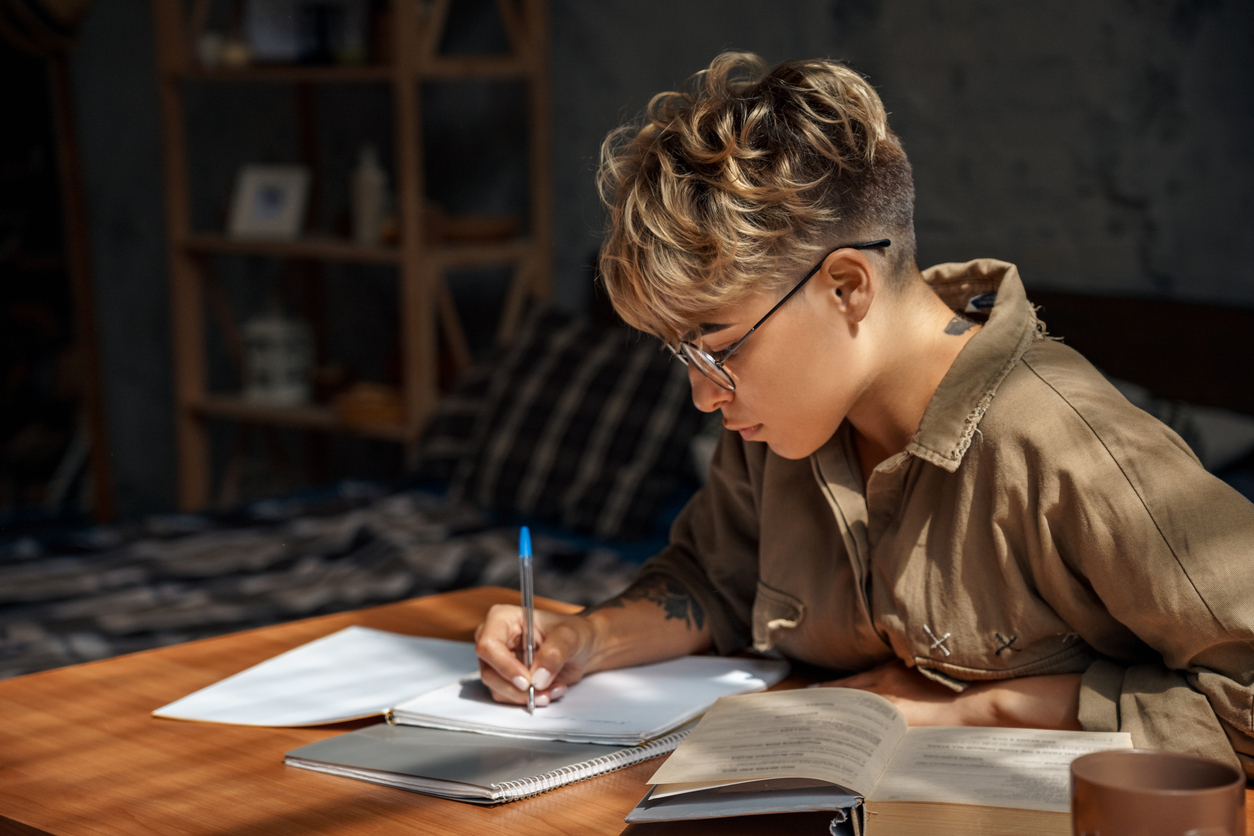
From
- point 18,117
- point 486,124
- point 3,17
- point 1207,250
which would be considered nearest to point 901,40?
point 1207,250

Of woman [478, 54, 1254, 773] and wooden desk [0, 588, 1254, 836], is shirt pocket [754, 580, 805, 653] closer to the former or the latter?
woman [478, 54, 1254, 773]

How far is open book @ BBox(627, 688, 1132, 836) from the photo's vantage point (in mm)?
929

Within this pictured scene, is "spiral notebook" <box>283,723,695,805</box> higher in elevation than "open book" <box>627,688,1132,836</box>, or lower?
lower

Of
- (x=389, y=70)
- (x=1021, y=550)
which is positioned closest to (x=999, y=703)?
(x=1021, y=550)

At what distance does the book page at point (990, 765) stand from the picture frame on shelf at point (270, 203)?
339 cm

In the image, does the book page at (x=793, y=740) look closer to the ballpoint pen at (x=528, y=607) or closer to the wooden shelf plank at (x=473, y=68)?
the ballpoint pen at (x=528, y=607)

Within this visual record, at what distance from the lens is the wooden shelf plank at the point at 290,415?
12.6 feet

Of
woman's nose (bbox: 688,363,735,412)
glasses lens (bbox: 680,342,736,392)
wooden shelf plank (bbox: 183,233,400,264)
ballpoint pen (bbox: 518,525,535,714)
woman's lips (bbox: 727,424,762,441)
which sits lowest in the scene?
ballpoint pen (bbox: 518,525,535,714)

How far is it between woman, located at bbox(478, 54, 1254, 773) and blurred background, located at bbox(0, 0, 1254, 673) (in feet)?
1.59

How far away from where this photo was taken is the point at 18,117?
15.4ft

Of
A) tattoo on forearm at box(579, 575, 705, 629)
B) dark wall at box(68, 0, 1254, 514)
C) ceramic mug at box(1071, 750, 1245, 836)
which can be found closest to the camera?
ceramic mug at box(1071, 750, 1245, 836)

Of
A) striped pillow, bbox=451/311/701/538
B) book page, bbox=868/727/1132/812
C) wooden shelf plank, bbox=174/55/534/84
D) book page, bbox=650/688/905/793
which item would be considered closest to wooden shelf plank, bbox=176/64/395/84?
wooden shelf plank, bbox=174/55/534/84

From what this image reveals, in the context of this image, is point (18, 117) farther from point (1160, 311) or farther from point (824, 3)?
point (1160, 311)

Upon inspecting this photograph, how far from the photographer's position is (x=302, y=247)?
395 centimetres
